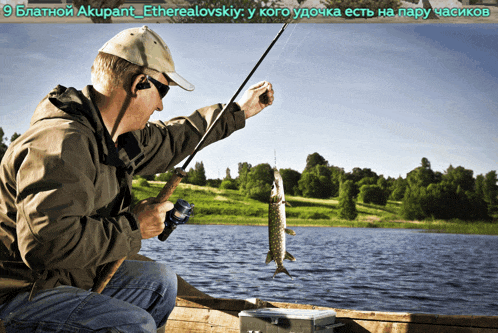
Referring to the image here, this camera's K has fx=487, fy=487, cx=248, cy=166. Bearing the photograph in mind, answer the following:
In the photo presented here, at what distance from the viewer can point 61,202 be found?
1.27 meters

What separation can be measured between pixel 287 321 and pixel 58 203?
1371 millimetres

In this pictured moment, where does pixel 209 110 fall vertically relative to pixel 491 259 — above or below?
above

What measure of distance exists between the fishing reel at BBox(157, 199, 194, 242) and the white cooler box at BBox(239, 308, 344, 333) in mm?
807

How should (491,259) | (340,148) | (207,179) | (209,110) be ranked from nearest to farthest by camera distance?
(209,110) → (491,259) → (207,179) → (340,148)

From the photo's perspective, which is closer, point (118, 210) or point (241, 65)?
point (118, 210)

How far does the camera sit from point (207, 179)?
33406 millimetres

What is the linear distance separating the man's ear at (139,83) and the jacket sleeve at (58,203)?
0.92ft

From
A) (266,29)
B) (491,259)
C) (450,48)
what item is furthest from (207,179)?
(450,48)

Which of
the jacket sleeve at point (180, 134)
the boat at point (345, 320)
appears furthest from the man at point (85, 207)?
the boat at point (345, 320)

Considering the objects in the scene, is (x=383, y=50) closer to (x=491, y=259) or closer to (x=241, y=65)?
(x=241, y=65)

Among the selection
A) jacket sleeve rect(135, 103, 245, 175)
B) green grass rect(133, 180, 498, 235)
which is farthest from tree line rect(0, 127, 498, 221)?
jacket sleeve rect(135, 103, 245, 175)

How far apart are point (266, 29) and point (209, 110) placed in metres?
33.2

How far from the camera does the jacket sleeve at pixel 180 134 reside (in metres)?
2.10

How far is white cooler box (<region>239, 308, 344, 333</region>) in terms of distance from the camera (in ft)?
7.18
